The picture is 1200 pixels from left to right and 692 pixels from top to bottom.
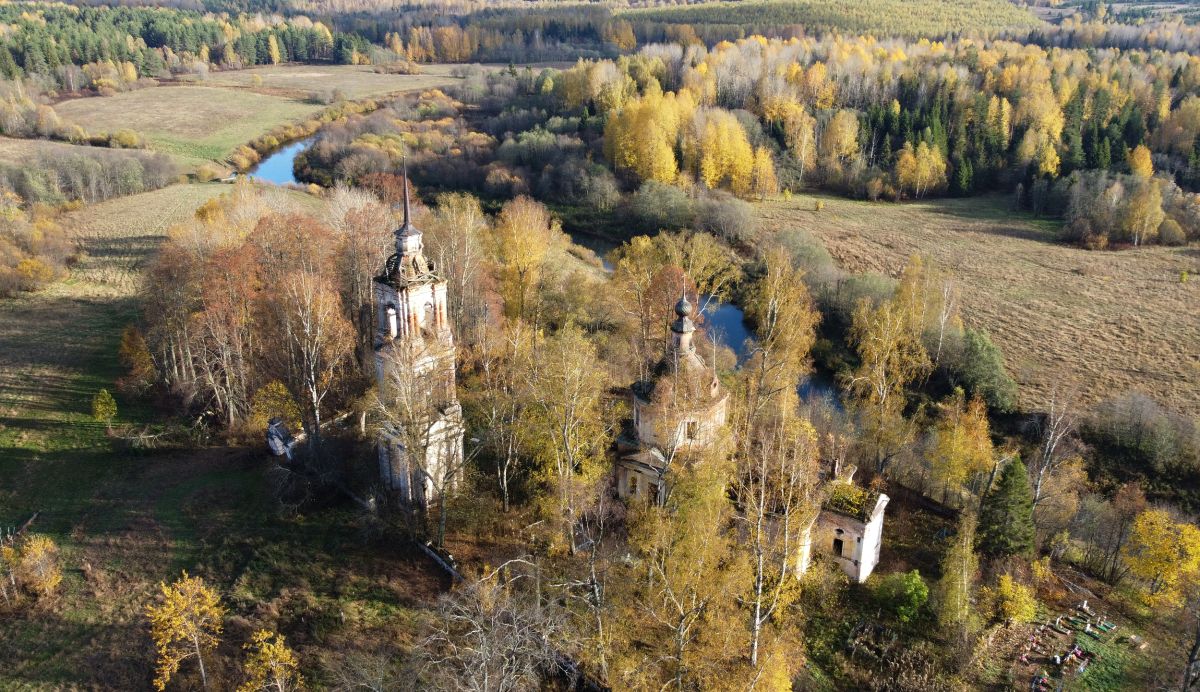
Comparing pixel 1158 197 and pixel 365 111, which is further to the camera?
pixel 365 111

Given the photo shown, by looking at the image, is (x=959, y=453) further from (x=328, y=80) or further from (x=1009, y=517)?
(x=328, y=80)

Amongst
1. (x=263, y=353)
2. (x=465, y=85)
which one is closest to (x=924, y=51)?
(x=465, y=85)

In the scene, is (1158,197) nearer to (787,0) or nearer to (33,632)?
(33,632)

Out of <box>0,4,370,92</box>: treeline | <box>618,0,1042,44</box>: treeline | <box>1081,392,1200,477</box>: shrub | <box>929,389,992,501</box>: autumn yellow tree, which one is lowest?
<box>1081,392,1200,477</box>: shrub

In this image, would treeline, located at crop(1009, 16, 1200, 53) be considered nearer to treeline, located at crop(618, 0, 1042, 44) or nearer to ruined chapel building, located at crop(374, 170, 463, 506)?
treeline, located at crop(618, 0, 1042, 44)

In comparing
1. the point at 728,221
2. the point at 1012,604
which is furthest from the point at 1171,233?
the point at 1012,604

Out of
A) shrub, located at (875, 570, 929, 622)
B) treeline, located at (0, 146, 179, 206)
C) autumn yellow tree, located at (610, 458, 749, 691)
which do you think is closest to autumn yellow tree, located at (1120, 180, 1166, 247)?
shrub, located at (875, 570, 929, 622)

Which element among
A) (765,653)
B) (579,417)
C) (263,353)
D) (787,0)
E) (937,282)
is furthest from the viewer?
(787,0)
